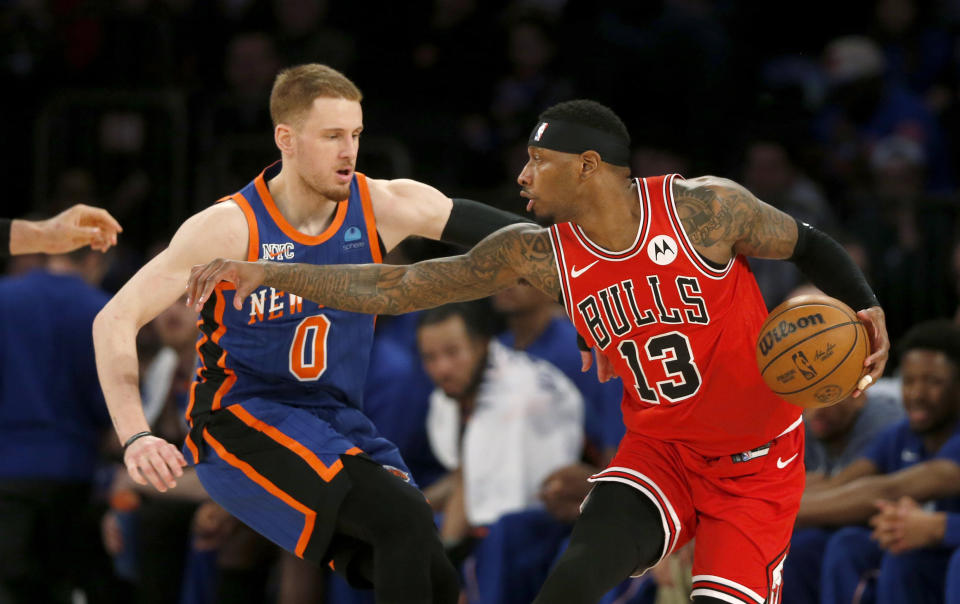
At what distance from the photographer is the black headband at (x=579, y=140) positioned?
4566mm

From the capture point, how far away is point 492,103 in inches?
403

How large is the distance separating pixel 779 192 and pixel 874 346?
4.44m

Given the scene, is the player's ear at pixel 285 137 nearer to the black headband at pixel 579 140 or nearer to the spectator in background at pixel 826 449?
the black headband at pixel 579 140

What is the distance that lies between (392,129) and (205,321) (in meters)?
5.37

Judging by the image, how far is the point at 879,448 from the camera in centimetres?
652

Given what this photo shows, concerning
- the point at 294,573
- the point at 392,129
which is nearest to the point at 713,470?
the point at 294,573

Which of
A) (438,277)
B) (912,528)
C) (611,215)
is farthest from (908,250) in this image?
(438,277)

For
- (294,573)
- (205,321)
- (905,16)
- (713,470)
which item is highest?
(905,16)

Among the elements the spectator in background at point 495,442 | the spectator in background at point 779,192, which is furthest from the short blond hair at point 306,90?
the spectator in background at point 779,192

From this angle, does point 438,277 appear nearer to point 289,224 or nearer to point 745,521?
point 289,224

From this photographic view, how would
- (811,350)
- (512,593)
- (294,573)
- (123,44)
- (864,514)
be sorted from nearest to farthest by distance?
(811,350) → (864,514) → (512,593) → (294,573) → (123,44)

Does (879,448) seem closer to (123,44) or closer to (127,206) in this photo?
(127,206)

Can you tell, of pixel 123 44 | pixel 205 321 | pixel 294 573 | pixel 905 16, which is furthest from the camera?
pixel 123 44

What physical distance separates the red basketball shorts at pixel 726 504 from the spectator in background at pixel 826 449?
1.81 m
